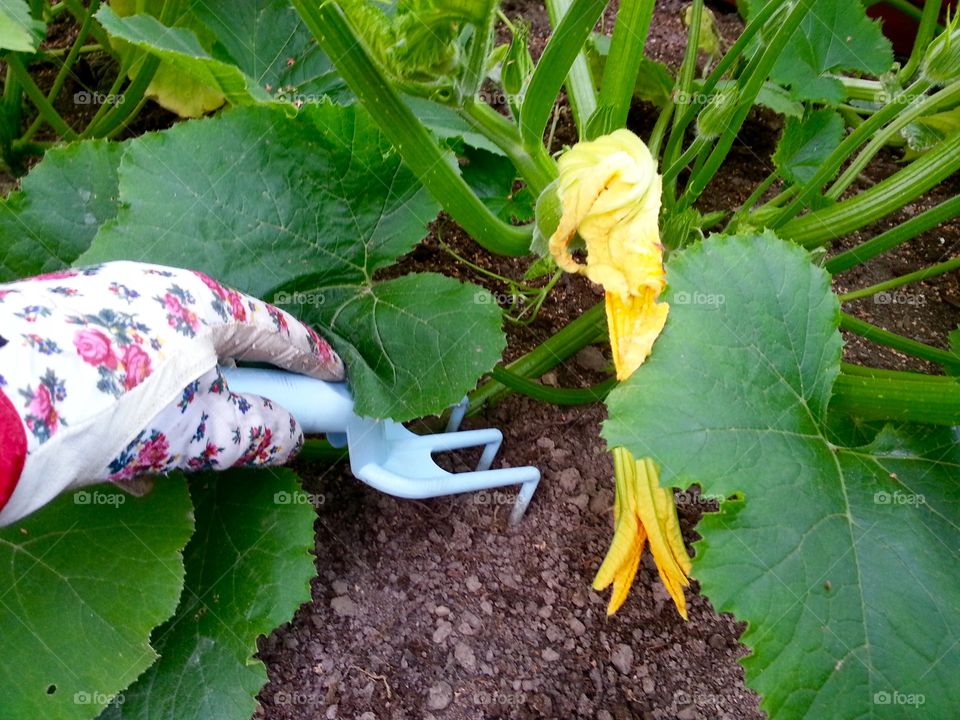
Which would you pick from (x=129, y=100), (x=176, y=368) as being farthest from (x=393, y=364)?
(x=129, y=100)

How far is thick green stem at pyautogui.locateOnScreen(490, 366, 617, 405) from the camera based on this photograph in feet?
4.89

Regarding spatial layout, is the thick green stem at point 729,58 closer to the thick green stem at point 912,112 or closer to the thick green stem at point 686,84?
the thick green stem at point 686,84

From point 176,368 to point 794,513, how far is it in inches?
28.4

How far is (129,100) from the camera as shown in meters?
1.88

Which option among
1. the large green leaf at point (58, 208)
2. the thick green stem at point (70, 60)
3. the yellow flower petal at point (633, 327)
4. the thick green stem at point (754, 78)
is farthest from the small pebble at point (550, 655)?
the thick green stem at point (70, 60)

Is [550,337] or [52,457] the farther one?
[550,337]

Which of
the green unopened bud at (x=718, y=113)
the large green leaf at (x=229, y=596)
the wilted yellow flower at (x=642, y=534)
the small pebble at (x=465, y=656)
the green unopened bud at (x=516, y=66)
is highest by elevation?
the green unopened bud at (x=516, y=66)

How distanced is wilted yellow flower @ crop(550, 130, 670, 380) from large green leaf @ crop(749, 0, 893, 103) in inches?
25.9

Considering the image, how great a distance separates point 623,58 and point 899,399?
2.10 feet

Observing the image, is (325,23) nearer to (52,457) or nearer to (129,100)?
(52,457)

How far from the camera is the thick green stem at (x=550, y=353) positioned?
160 cm

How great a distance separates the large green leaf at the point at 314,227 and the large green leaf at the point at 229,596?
0.23 metres

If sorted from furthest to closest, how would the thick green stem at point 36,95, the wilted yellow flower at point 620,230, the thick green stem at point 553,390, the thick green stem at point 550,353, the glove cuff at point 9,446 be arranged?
Result: the thick green stem at point 36,95
the thick green stem at point 550,353
the thick green stem at point 553,390
the wilted yellow flower at point 620,230
the glove cuff at point 9,446

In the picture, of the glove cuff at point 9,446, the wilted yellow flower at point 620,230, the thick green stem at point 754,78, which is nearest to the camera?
the glove cuff at point 9,446
